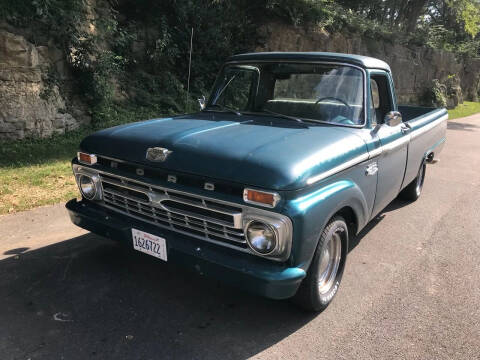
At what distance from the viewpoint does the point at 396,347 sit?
2.72m

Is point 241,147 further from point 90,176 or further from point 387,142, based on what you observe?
point 387,142

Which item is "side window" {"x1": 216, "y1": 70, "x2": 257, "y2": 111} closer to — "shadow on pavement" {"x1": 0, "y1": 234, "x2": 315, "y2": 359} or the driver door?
the driver door

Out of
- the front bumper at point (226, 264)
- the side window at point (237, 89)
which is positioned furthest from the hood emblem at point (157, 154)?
the side window at point (237, 89)

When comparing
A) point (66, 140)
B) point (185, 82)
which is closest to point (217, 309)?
point (66, 140)

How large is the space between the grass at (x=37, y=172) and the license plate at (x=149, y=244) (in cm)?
259

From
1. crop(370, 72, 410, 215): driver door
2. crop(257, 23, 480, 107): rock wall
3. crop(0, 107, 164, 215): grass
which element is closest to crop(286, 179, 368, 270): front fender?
crop(370, 72, 410, 215): driver door

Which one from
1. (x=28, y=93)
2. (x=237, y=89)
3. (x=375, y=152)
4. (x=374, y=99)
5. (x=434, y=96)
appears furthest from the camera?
(x=434, y=96)

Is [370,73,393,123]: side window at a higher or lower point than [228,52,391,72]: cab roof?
lower

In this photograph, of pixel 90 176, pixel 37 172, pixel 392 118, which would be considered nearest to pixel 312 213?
pixel 392 118

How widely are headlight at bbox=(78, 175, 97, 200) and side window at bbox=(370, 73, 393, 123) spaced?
280cm

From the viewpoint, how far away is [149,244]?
2.87 m

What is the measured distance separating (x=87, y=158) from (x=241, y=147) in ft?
4.39

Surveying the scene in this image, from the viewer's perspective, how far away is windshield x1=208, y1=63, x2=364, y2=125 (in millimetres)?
3582

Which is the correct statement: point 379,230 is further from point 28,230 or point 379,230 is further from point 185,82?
point 185,82
